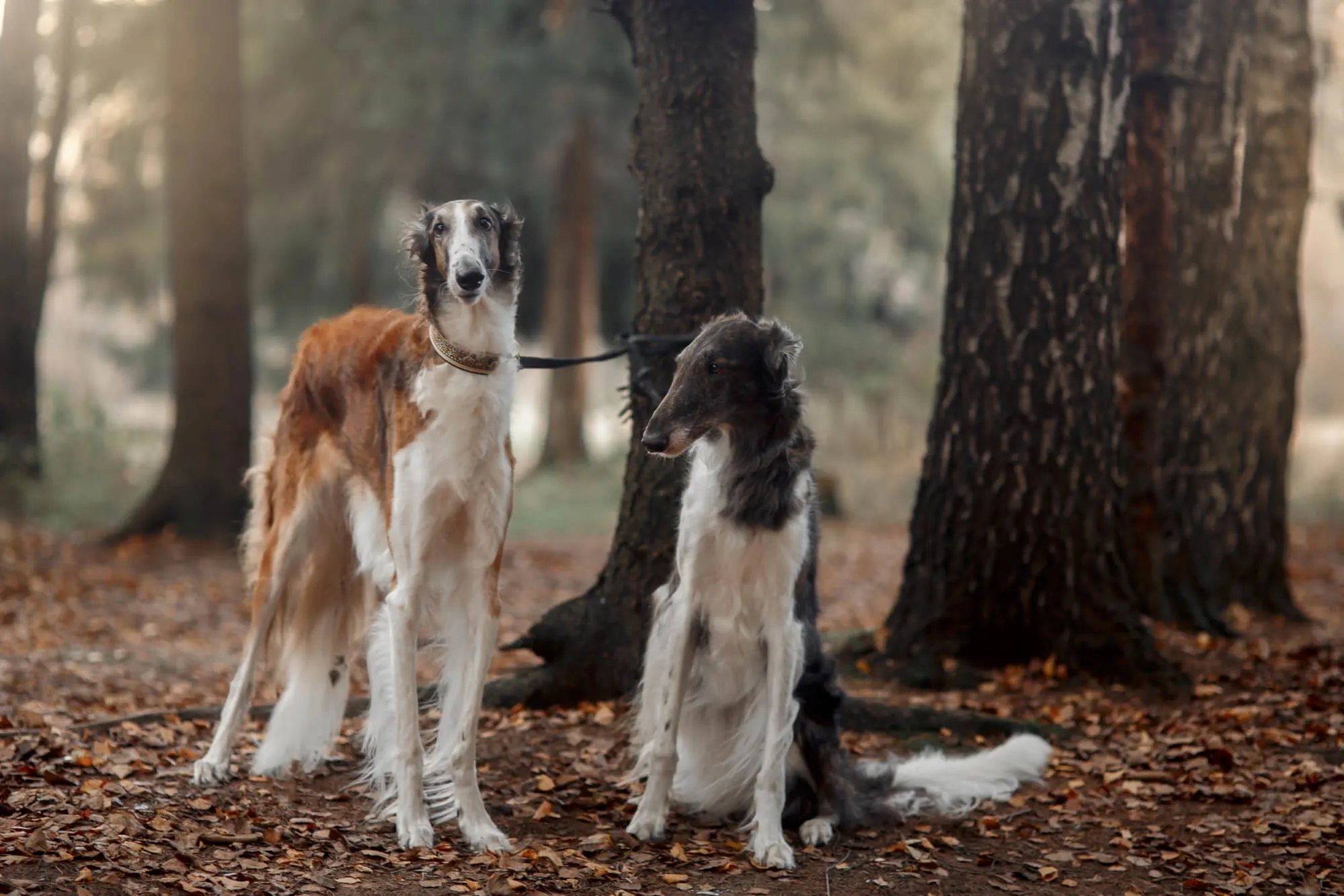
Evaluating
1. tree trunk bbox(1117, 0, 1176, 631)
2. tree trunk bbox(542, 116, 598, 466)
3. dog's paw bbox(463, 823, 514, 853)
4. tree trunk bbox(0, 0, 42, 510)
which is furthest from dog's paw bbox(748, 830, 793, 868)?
tree trunk bbox(542, 116, 598, 466)

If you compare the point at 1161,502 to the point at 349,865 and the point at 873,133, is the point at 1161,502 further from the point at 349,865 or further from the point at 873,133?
the point at 873,133

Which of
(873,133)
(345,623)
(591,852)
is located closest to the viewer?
(591,852)

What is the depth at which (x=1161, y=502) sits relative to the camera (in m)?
7.06

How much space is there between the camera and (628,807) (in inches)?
176

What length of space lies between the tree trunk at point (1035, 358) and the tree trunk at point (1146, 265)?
101cm

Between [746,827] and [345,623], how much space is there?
1.81 meters

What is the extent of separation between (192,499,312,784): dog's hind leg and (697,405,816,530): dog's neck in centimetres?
172

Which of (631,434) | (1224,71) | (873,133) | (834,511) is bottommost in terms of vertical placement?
(834,511)

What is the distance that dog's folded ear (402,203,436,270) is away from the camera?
3967 mm

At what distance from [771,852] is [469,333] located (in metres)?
1.97

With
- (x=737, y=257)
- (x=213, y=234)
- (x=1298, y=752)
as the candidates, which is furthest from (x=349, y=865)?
(x=213, y=234)

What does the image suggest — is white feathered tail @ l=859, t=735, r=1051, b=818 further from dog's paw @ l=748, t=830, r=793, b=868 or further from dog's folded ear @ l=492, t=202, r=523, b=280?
dog's folded ear @ l=492, t=202, r=523, b=280

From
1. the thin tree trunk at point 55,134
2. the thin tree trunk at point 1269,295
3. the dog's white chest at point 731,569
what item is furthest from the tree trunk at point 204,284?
the thin tree trunk at point 1269,295

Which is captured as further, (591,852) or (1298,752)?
(1298,752)
